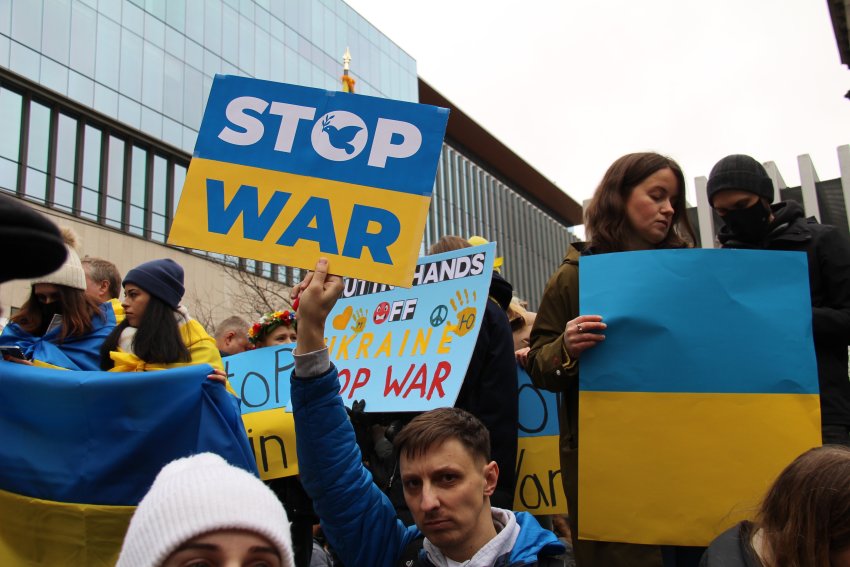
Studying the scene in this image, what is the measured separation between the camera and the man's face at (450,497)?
2.58 metres

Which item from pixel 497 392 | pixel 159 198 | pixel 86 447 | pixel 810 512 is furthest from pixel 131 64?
pixel 810 512

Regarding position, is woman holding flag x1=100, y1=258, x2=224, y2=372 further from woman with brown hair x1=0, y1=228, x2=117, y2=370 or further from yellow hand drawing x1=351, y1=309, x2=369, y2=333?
yellow hand drawing x1=351, y1=309, x2=369, y2=333

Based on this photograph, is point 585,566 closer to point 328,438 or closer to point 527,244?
point 328,438

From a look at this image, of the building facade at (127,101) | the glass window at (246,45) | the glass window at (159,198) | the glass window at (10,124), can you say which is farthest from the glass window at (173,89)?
the glass window at (10,124)

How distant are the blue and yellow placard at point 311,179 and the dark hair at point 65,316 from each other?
4.08 ft

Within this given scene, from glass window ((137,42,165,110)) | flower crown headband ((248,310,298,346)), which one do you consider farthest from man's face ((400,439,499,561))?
glass window ((137,42,165,110))

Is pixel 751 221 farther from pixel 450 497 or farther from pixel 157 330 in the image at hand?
pixel 157 330

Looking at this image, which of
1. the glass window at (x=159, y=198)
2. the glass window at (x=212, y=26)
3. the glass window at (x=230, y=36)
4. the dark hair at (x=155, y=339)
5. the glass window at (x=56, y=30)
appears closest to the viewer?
the dark hair at (x=155, y=339)

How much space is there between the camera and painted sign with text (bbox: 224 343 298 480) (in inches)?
175

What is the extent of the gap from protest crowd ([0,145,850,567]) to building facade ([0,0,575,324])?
62.3 feet

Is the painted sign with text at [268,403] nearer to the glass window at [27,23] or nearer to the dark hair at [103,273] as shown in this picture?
the dark hair at [103,273]

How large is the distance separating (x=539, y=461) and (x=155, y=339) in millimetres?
1886

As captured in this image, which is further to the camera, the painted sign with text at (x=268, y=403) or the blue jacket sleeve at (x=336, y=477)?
the painted sign with text at (x=268, y=403)

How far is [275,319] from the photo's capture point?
536 centimetres
